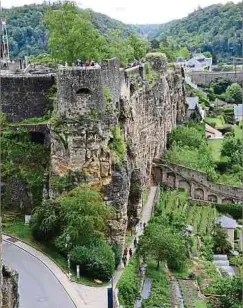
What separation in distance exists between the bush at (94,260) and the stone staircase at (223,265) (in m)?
8.59

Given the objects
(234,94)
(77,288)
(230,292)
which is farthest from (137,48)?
(77,288)

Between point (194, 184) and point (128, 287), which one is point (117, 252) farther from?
point (194, 184)

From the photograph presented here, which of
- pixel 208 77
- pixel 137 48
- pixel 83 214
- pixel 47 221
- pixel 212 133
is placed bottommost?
pixel 212 133

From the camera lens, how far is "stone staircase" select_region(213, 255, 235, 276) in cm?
3965

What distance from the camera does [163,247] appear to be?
3597cm

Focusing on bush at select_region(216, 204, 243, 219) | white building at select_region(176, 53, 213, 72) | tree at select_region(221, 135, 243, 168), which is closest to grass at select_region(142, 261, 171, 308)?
bush at select_region(216, 204, 243, 219)

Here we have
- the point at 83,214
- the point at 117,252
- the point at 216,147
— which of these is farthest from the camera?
the point at 216,147

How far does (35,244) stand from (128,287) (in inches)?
199

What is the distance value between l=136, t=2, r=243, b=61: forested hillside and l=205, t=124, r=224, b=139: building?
5910 cm

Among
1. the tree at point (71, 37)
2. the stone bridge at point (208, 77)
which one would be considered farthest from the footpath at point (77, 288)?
the stone bridge at point (208, 77)

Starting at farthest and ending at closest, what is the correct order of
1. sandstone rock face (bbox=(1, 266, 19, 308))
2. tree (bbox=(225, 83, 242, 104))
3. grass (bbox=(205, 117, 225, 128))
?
1. tree (bbox=(225, 83, 242, 104))
2. grass (bbox=(205, 117, 225, 128))
3. sandstone rock face (bbox=(1, 266, 19, 308))

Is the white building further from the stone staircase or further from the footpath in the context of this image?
the footpath

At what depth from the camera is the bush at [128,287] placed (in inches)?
1257

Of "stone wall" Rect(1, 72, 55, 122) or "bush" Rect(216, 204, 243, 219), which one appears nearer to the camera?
"stone wall" Rect(1, 72, 55, 122)
